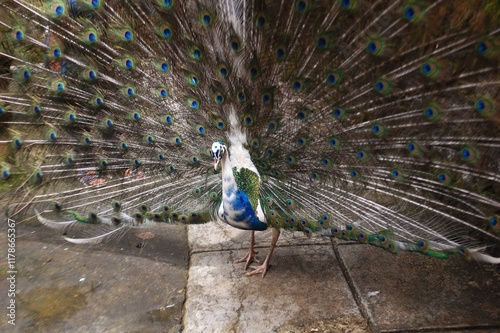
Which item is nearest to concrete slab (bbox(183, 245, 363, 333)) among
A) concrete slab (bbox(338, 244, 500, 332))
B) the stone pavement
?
the stone pavement

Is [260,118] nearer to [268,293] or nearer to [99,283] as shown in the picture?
[268,293]

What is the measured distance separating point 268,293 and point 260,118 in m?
1.32

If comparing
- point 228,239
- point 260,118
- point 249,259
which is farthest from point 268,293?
point 260,118

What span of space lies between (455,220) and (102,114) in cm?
266

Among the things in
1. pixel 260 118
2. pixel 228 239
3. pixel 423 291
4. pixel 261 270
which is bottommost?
pixel 423 291

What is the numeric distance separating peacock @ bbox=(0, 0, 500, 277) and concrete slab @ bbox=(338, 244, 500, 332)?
521mm

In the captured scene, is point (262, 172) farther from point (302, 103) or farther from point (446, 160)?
point (446, 160)

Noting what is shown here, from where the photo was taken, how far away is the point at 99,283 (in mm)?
3203

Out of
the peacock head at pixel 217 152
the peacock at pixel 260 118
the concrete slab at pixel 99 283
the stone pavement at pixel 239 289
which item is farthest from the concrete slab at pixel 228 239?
the peacock head at pixel 217 152

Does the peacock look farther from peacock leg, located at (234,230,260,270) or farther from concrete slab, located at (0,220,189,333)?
concrete slab, located at (0,220,189,333)

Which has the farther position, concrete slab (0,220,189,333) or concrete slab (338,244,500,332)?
concrete slab (0,220,189,333)

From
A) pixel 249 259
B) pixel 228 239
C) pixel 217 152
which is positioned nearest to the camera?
pixel 217 152

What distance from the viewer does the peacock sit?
2.13 metres

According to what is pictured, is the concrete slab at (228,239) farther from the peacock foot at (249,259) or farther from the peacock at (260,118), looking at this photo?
the peacock at (260,118)
